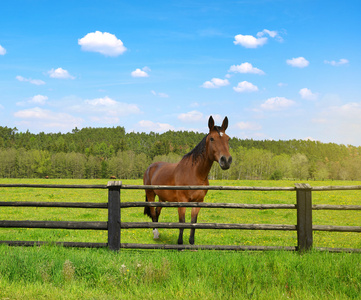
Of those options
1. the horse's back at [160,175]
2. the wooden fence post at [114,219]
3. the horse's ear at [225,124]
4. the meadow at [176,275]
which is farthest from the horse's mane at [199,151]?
the meadow at [176,275]

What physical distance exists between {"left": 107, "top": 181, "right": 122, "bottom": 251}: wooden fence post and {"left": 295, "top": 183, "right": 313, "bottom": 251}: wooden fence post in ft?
13.0

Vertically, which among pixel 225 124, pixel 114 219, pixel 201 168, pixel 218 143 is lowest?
pixel 114 219

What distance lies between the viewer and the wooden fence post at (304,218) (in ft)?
23.1

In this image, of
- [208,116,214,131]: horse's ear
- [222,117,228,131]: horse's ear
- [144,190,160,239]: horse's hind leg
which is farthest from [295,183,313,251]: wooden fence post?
[144,190,160,239]: horse's hind leg

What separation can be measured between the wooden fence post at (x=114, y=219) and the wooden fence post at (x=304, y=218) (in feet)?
13.0

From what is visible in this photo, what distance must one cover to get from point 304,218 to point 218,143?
254 cm

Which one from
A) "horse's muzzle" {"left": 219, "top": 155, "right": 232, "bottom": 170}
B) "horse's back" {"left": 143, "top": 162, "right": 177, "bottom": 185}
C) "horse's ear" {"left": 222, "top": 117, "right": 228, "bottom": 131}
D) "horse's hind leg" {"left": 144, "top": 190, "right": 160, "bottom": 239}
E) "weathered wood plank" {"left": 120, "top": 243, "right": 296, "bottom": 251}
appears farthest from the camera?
"horse's hind leg" {"left": 144, "top": 190, "right": 160, "bottom": 239}

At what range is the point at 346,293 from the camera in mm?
5020

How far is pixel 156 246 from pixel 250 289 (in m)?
2.76

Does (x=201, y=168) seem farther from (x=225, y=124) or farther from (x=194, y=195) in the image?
(x=225, y=124)

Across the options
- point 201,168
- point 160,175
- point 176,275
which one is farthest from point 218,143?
point 176,275

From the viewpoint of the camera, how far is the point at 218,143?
25.3 feet

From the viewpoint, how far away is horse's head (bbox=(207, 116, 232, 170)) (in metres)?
7.51

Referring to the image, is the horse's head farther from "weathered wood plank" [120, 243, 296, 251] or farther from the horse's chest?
"weathered wood plank" [120, 243, 296, 251]
